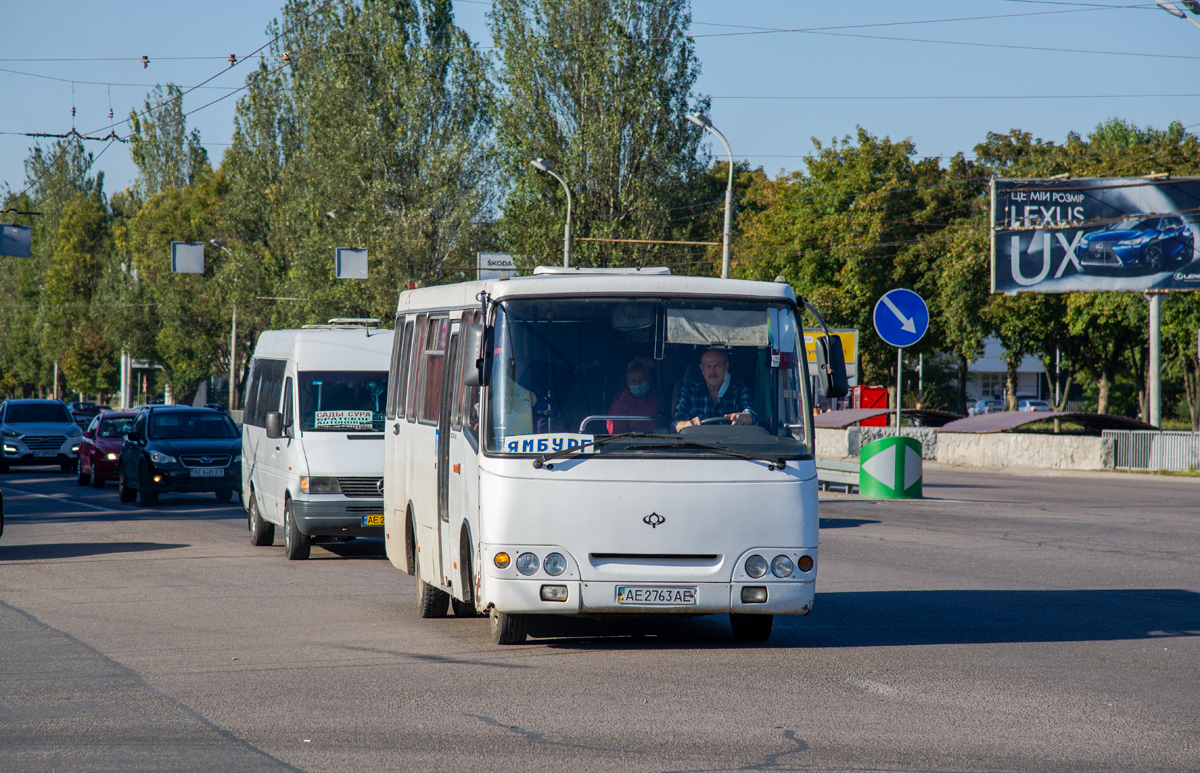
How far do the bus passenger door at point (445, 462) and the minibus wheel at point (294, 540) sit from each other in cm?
568

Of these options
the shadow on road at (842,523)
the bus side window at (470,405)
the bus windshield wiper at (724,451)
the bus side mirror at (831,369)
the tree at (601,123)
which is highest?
the tree at (601,123)

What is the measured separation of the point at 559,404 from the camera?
29.1 feet

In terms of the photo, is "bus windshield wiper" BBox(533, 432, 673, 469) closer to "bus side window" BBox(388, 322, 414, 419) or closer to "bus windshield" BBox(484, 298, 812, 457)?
"bus windshield" BBox(484, 298, 812, 457)

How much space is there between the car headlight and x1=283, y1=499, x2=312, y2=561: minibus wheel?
330 millimetres

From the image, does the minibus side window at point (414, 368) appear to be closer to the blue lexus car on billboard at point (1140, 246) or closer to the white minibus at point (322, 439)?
the white minibus at point (322, 439)

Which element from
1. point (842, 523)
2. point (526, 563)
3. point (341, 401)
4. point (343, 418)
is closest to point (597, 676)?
point (526, 563)

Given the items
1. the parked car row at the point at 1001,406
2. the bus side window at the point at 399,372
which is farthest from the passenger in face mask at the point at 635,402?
the parked car row at the point at 1001,406

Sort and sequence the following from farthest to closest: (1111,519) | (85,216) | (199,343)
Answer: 1. (85,216)
2. (199,343)
3. (1111,519)

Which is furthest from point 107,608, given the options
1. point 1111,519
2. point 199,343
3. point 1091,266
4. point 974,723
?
point 199,343

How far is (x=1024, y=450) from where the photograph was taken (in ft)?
134

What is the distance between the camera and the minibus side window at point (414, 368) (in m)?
11.2

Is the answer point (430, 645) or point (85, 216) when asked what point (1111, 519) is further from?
point (85, 216)

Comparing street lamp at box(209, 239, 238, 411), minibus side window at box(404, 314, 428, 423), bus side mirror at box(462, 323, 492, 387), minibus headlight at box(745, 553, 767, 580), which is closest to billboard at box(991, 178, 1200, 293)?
minibus side window at box(404, 314, 428, 423)

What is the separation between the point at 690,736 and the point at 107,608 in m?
6.55
